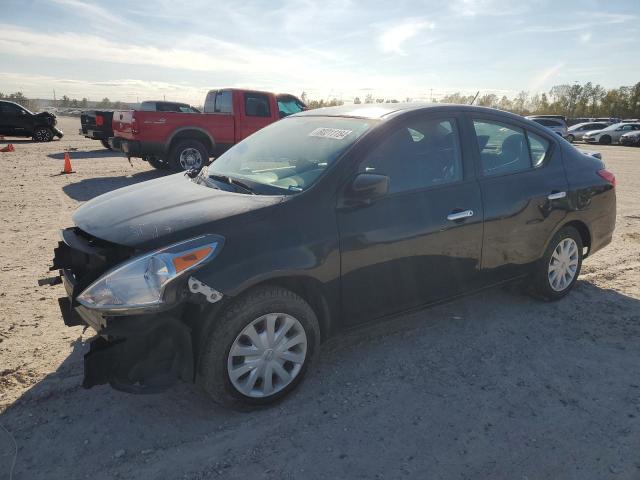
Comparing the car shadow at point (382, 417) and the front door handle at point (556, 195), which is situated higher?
the front door handle at point (556, 195)

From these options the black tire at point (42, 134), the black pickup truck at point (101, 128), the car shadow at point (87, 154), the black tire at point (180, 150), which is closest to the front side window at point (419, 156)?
the black tire at point (180, 150)

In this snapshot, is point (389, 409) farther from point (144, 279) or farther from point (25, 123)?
point (25, 123)

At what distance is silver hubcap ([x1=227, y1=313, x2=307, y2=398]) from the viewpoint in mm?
2734

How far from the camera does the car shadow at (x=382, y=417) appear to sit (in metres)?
2.47

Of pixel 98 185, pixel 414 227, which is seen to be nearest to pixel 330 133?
pixel 414 227

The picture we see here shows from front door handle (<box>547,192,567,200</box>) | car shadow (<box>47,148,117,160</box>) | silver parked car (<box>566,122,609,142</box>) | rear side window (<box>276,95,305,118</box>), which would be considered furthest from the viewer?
silver parked car (<box>566,122,609,142</box>)

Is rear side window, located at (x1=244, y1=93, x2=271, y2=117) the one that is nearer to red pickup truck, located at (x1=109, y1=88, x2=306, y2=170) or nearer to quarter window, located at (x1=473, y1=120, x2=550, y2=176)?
red pickup truck, located at (x1=109, y1=88, x2=306, y2=170)

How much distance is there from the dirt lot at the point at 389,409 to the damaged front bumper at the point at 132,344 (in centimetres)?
37

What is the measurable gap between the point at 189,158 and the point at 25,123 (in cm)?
1302

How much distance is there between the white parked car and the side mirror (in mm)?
33822

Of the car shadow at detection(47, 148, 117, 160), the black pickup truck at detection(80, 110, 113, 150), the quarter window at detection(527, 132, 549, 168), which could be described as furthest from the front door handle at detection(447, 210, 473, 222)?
the black pickup truck at detection(80, 110, 113, 150)

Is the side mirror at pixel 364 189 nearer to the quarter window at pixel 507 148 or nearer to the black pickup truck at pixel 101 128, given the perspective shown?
the quarter window at pixel 507 148

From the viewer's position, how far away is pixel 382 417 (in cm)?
283

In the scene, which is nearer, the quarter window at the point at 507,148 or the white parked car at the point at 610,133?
the quarter window at the point at 507,148
